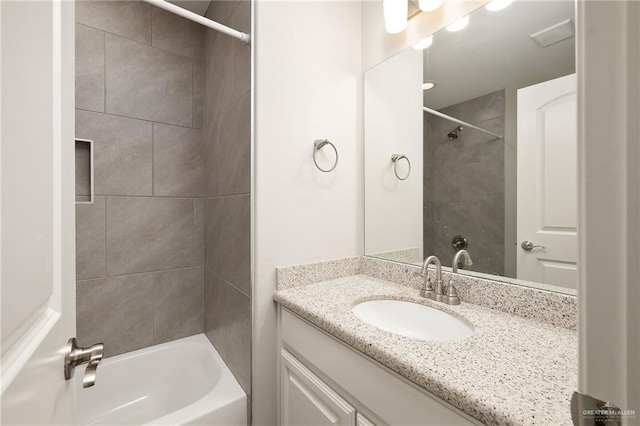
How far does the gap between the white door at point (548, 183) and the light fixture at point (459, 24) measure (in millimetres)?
379

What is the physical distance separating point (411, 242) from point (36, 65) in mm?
1309

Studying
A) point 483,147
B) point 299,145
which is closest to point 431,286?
point 483,147

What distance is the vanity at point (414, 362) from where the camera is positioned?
0.54 meters

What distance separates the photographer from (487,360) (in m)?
0.65

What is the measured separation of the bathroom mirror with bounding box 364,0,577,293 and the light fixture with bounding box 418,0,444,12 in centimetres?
10

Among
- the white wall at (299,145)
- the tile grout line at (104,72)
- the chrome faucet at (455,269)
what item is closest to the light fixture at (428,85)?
the white wall at (299,145)

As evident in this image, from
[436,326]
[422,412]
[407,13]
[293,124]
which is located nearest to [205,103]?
[293,124]

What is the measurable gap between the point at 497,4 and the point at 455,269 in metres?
1.01

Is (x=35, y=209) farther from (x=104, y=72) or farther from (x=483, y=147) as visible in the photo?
(x=104, y=72)

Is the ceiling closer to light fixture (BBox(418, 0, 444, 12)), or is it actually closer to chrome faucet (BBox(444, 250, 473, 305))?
light fixture (BBox(418, 0, 444, 12))

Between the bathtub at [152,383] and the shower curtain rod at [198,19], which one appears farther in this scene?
the bathtub at [152,383]

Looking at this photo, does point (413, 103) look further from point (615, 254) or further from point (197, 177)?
point (197, 177)

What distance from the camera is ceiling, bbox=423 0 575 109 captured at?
896 mm

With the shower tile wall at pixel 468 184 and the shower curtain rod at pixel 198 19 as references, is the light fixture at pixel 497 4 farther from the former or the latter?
the shower curtain rod at pixel 198 19
